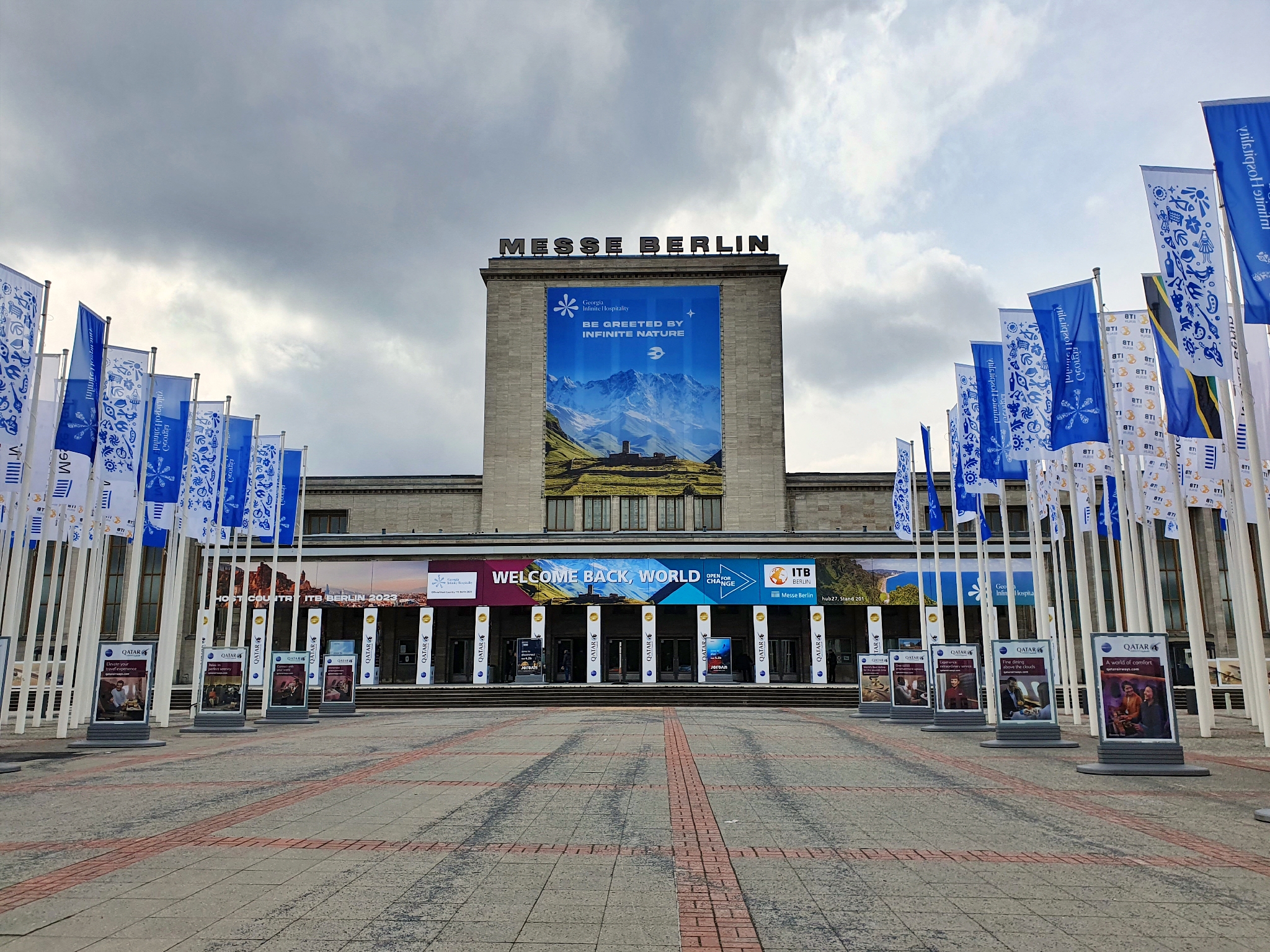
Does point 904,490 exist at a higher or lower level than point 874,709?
higher

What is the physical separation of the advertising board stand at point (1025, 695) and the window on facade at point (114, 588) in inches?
1951

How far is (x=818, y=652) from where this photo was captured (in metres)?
45.1

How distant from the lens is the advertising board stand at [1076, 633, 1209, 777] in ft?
50.7

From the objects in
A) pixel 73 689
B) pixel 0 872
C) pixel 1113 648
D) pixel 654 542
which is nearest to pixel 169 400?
pixel 73 689

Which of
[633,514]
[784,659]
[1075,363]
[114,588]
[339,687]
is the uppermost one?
[633,514]

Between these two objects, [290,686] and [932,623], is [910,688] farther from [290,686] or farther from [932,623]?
[290,686]

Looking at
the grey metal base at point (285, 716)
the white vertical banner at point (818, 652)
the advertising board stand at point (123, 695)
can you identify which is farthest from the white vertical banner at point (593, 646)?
the advertising board stand at point (123, 695)

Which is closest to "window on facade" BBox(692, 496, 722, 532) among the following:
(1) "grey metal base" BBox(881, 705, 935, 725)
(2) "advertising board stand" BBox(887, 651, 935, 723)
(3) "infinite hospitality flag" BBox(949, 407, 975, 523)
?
(3) "infinite hospitality flag" BBox(949, 407, 975, 523)

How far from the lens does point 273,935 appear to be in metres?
6.48

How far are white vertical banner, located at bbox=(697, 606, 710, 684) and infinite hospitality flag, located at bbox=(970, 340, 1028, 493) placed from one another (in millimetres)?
22447

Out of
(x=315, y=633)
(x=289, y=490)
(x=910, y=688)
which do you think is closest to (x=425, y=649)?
(x=315, y=633)

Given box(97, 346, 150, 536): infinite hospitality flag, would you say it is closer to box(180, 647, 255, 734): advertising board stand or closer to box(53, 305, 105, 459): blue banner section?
box(53, 305, 105, 459): blue banner section

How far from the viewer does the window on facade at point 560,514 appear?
184ft

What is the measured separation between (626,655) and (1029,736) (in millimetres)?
32691
